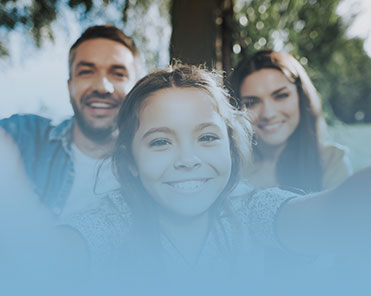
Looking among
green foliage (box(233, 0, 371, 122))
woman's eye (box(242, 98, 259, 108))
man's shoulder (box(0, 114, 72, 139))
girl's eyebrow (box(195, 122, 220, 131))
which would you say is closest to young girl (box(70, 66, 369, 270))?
girl's eyebrow (box(195, 122, 220, 131))

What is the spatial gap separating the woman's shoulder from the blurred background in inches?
1.3

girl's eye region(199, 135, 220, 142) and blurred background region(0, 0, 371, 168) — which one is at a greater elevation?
blurred background region(0, 0, 371, 168)

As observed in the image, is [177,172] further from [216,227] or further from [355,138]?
[355,138]

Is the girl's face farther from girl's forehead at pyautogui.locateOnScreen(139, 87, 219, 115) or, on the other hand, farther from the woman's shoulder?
the woman's shoulder

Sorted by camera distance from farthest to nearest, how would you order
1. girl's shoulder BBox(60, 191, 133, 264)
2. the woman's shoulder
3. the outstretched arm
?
the woman's shoulder < girl's shoulder BBox(60, 191, 133, 264) < the outstretched arm

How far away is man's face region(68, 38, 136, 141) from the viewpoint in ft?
3.31

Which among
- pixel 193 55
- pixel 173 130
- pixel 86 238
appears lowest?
pixel 86 238

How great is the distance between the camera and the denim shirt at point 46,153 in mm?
1003

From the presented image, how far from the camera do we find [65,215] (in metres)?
0.98

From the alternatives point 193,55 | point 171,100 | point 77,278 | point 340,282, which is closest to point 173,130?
point 171,100

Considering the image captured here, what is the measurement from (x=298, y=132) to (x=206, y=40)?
401mm

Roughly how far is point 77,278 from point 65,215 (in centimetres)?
17

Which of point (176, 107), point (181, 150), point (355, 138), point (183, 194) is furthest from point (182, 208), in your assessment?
point (355, 138)

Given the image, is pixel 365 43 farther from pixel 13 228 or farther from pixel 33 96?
pixel 13 228
